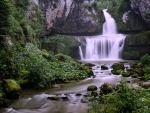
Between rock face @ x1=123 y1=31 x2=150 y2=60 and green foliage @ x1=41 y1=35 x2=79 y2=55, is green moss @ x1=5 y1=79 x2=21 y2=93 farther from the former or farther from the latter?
rock face @ x1=123 y1=31 x2=150 y2=60

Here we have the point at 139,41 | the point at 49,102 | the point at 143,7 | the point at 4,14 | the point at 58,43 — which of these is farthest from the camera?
the point at 139,41

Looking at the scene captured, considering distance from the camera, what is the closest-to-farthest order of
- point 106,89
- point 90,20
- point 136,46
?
point 106,89
point 136,46
point 90,20

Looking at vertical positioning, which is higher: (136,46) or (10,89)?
(136,46)

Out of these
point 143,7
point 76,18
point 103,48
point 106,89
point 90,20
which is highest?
point 143,7

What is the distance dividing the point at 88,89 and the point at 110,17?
24116 mm

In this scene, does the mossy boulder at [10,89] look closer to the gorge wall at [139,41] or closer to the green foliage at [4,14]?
the green foliage at [4,14]

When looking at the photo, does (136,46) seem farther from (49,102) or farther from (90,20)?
(49,102)

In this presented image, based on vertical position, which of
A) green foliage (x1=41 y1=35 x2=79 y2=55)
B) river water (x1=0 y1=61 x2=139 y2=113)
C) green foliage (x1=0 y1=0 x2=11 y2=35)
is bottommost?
river water (x1=0 y1=61 x2=139 y2=113)

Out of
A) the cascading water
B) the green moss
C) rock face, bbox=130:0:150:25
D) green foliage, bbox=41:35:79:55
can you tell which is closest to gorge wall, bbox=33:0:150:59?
rock face, bbox=130:0:150:25

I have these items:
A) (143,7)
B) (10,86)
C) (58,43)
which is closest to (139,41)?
(143,7)

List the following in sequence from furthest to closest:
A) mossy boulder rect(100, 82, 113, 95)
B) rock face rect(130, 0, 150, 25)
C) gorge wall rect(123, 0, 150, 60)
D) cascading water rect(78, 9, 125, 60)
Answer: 1. cascading water rect(78, 9, 125, 60)
2. gorge wall rect(123, 0, 150, 60)
3. rock face rect(130, 0, 150, 25)
4. mossy boulder rect(100, 82, 113, 95)

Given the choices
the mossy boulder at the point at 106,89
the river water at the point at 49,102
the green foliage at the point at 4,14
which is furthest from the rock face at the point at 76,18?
the mossy boulder at the point at 106,89

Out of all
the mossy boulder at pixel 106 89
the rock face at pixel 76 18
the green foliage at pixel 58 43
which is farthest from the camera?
the rock face at pixel 76 18

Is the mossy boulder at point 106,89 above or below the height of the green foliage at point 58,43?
below
